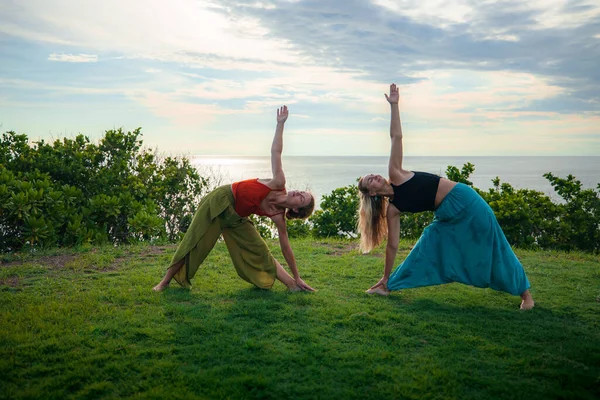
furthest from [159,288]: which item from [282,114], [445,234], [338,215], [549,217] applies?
[549,217]

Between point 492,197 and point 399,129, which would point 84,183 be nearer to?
point 399,129

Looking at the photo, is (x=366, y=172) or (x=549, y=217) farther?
(x=366, y=172)

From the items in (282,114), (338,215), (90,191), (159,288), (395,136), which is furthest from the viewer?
(338,215)

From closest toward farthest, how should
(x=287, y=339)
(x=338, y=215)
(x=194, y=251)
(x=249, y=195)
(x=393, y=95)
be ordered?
(x=287, y=339), (x=393, y=95), (x=249, y=195), (x=194, y=251), (x=338, y=215)

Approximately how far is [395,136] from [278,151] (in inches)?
53.5

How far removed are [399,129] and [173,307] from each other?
3250 mm

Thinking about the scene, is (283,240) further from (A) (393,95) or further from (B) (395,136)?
(A) (393,95)

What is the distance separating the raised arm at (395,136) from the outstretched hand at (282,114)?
1.21m

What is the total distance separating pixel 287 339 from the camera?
181 inches

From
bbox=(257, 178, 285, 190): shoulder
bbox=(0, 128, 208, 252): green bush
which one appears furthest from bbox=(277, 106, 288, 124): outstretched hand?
bbox=(0, 128, 208, 252): green bush

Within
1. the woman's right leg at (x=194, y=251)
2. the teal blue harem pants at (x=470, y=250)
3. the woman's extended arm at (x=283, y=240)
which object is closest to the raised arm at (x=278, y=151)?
the woman's extended arm at (x=283, y=240)

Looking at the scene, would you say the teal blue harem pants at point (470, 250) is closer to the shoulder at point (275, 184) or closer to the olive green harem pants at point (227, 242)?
the shoulder at point (275, 184)

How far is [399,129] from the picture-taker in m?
5.66

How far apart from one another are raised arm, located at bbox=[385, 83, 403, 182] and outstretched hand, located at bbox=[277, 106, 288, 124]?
121 centimetres
